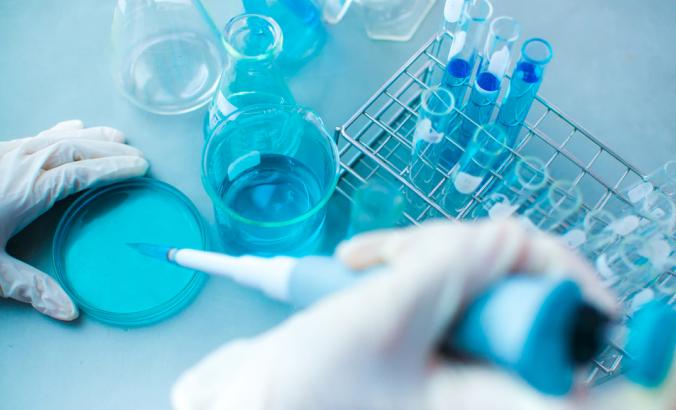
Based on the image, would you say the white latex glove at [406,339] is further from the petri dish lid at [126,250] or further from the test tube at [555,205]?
the petri dish lid at [126,250]

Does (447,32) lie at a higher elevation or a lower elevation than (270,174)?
higher

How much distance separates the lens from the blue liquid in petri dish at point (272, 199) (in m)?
0.92

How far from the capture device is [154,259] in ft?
3.07

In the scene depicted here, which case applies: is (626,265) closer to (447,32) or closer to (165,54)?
(447,32)

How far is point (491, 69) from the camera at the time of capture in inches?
33.5

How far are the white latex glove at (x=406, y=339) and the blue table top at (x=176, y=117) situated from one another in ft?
1.45

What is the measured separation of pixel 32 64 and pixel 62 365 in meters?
0.62

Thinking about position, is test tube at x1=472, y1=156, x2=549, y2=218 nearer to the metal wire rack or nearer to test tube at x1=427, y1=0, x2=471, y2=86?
the metal wire rack

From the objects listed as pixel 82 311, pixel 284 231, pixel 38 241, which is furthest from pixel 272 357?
pixel 38 241

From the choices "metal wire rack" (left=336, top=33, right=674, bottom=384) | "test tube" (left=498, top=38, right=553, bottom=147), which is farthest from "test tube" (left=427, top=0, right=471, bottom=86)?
"test tube" (left=498, top=38, right=553, bottom=147)

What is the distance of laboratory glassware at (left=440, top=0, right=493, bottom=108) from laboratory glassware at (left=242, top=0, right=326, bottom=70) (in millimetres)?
333

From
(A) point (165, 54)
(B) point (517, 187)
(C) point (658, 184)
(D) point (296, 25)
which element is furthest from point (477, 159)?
(A) point (165, 54)

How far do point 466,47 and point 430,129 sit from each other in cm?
18

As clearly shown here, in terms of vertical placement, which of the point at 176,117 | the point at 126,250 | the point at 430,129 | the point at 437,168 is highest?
the point at 430,129
